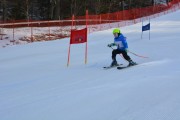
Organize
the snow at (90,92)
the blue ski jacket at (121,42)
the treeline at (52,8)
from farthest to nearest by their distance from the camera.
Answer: the treeline at (52,8)
the blue ski jacket at (121,42)
the snow at (90,92)

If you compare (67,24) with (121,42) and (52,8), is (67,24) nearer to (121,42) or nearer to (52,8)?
(52,8)

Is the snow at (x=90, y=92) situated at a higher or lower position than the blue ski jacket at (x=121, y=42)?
lower

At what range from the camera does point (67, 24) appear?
42562 mm

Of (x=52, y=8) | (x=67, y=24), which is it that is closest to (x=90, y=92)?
(x=67, y=24)

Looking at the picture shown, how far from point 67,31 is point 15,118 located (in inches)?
1202

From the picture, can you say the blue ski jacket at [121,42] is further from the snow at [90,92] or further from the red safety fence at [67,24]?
the red safety fence at [67,24]

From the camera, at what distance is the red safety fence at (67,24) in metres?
33.2

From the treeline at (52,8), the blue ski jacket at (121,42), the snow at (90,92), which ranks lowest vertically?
the snow at (90,92)

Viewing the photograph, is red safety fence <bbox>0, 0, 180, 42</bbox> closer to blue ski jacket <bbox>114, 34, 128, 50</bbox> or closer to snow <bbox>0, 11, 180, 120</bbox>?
snow <bbox>0, 11, 180, 120</bbox>

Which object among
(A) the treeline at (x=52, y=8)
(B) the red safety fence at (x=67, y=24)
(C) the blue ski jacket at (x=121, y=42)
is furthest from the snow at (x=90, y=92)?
(A) the treeline at (x=52, y=8)

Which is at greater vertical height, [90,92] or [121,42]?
[121,42]

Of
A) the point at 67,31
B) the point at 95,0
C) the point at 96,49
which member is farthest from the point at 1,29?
the point at 95,0

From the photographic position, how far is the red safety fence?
109 feet

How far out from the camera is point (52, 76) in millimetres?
13188
